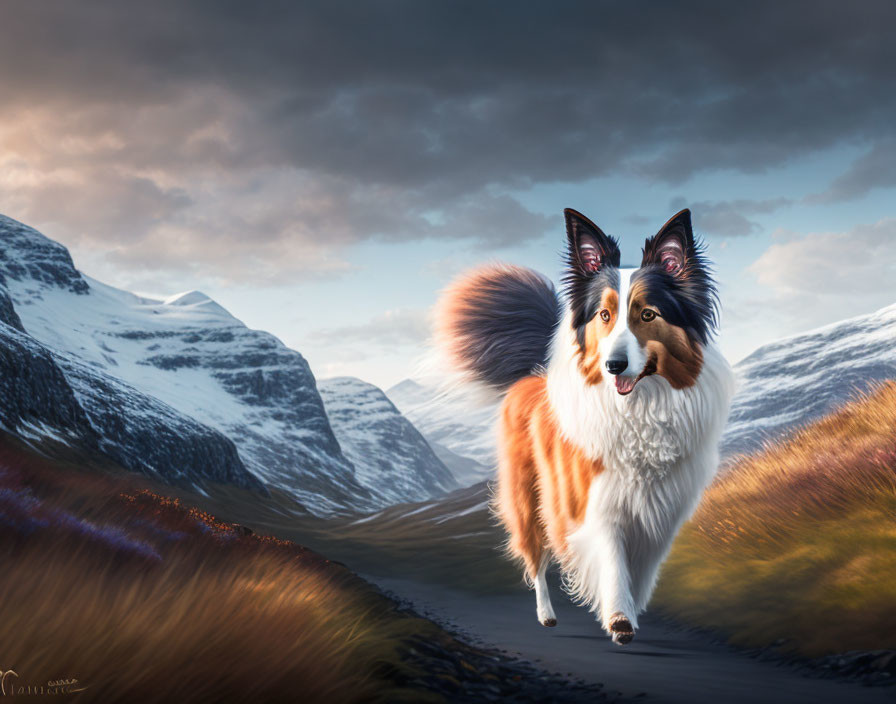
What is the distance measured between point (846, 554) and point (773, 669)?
6.14 ft

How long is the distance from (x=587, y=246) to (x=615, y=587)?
3277 mm

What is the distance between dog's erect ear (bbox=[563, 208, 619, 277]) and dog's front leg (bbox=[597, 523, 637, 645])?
255 cm

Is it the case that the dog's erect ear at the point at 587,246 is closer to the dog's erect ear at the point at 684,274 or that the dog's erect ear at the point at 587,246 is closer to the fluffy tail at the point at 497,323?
the dog's erect ear at the point at 684,274

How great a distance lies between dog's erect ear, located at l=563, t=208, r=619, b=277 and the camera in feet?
22.4

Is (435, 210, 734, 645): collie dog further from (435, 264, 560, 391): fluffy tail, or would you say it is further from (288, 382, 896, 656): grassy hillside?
(288, 382, 896, 656): grassy hillside

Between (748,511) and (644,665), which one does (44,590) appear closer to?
(644,665)

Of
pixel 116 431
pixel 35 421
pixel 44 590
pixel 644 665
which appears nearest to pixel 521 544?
pixel 644 665

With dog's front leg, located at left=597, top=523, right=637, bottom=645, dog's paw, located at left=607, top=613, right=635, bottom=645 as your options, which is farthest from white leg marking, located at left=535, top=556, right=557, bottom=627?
dog's paw, located at left=607, top=613, right=635, bottom=645

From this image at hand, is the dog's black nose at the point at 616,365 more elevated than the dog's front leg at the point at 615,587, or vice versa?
the dog's black nose at the point at 616,365

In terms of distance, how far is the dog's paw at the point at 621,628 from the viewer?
6.47 m
